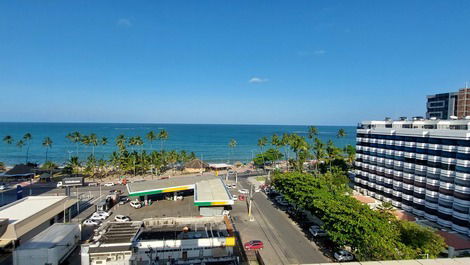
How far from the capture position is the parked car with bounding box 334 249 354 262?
28167mm

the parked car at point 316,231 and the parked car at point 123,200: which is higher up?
the parked car at point 316,231

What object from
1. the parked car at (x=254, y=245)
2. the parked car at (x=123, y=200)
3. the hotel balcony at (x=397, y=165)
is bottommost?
the parked car at (x=123, y=200)

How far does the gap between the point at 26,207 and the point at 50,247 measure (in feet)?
44.7

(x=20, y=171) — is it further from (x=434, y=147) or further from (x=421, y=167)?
(x=434, y=147)

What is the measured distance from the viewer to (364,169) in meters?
56.2

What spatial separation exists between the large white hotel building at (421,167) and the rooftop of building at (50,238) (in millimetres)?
48452

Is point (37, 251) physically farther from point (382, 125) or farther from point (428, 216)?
point (382, 125)

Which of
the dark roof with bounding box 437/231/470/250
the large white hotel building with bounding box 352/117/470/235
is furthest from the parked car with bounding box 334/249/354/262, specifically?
the large white hotel building with bounding box 352/117/470/235

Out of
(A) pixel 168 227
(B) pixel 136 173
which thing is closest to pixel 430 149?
(A) pixel 168 227

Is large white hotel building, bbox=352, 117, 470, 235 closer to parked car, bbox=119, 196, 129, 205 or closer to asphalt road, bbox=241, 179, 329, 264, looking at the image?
asphalt road, bbox=241, 179, 329, 264

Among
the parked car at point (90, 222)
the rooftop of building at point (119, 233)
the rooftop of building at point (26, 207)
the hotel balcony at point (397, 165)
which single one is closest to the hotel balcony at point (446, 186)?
the hotel balcony at point (397, 165)

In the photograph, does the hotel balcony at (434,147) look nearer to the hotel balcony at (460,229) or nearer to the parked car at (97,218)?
the hotel balcony at (460,229)

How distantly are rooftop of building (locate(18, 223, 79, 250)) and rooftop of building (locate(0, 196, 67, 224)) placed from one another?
3903mm

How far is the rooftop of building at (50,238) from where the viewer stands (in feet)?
85.5
